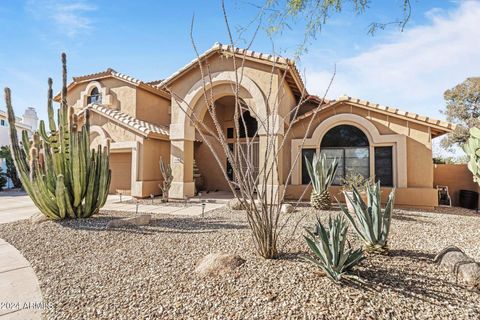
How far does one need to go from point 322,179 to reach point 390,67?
14.4 feet

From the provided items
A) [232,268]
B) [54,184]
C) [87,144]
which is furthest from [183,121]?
[232,268]

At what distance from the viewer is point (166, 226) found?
6988mm

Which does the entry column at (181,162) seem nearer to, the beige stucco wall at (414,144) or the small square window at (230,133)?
the small square window at (230,133)

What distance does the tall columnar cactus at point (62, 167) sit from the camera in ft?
22.9

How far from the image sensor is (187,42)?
423 centimetres

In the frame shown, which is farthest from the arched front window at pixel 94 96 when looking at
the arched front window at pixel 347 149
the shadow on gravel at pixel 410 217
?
the shadow on gravel at pixel 410 217

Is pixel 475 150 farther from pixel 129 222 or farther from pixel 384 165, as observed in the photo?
pixel 129 222

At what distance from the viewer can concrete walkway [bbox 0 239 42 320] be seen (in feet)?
9.89

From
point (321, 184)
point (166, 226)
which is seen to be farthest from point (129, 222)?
point (321, 184)

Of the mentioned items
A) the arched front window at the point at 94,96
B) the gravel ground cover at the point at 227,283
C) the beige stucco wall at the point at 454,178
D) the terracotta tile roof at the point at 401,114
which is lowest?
the gravel ground cover at the point at 227,283

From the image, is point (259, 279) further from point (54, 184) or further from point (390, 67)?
point (390, 67)

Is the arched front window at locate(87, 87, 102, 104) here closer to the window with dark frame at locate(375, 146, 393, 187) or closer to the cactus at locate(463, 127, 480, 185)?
the window with dark frame at locate(375, 146, 393, 187)

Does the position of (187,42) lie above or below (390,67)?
below

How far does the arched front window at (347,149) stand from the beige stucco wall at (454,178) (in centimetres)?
514
